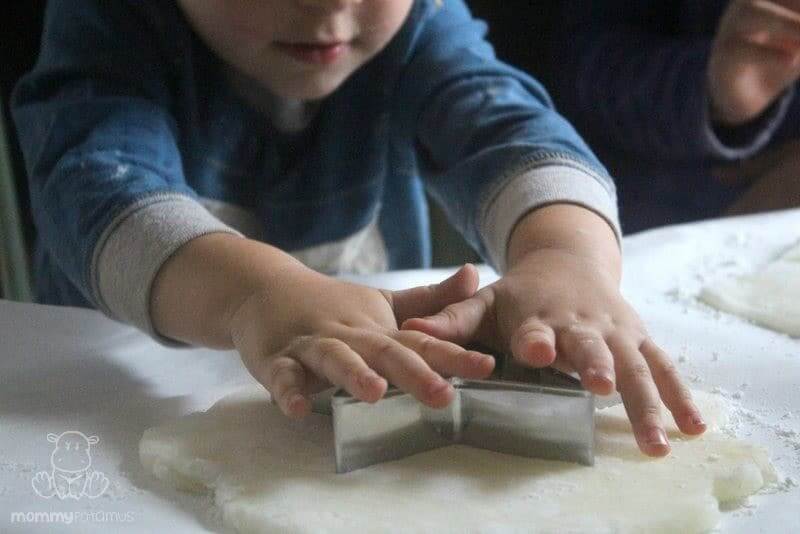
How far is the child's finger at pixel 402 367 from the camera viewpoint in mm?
421

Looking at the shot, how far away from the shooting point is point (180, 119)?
31.4 inches

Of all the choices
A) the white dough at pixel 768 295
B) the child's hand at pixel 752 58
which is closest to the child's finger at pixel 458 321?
the white dough at pixel 768 295

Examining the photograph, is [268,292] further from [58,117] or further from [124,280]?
[58,117]

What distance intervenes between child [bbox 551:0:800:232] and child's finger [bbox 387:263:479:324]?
1.92ft

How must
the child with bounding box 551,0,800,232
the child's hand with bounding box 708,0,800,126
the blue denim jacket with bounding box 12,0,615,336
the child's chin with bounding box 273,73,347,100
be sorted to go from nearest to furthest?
the blue denim jacket with bounding box 12,0,615,336 < the child's chin with bounding box 273,73,347,100 < the child's hand with bounding box 708,0,800,126 < the child with bounding box 551,0,800,232

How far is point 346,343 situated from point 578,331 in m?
0.11

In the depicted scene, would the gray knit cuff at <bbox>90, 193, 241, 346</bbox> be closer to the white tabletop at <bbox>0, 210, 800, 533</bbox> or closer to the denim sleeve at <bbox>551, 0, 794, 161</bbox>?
the white tabletop at <bbox>0, 210, 800, 533</bbox>

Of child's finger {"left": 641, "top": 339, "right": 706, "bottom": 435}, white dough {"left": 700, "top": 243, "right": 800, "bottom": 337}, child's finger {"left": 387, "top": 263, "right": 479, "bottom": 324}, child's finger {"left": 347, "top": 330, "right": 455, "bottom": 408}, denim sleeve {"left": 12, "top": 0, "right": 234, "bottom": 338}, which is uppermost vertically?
child's finger {"left": 347, "top": 330, "right": 455, "bottom": 408}

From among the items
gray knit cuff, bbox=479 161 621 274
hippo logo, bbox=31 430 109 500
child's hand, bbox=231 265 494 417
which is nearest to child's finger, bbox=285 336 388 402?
child's hand, bbox=231 265 494 417

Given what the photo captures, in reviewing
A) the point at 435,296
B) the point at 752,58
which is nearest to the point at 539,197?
the point at 435,296

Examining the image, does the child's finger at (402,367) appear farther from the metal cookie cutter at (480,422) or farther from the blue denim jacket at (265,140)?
the blue denim jacket at (265,140)

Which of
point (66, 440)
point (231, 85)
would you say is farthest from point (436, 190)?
point (66, 440)

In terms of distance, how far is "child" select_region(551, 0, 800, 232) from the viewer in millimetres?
1044

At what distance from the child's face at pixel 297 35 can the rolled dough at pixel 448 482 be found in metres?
0.30
